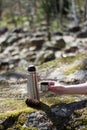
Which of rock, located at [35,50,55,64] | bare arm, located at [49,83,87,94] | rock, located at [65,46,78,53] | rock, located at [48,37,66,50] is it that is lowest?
rock, located at [48,37,66,50]

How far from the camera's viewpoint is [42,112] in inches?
196

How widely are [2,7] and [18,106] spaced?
63.5 m

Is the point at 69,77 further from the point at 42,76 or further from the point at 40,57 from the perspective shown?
the point at 40,57

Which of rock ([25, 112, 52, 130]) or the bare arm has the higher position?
the bare arm

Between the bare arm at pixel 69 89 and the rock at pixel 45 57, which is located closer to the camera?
Result: the bare arm at pixel 69 89

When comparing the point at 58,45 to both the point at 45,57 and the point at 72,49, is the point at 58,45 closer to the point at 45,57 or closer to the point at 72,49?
the point at 72,49

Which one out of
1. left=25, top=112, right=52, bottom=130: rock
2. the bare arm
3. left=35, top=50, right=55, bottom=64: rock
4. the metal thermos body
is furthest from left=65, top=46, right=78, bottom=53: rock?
left=25, top=112, right=52, bottom=130: rock

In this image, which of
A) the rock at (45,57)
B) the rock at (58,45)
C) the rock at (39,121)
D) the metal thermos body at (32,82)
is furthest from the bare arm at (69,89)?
the rock at (58,45)

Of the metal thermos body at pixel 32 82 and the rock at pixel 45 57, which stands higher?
the metal thermos body at pixel 32 82

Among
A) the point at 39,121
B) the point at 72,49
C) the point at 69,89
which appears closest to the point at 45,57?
A: the point at 72,49

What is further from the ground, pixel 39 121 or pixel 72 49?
pixel 39 121

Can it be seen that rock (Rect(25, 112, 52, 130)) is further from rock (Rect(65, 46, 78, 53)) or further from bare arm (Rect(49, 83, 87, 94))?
rock (Rect(65, 46, 78, 53))

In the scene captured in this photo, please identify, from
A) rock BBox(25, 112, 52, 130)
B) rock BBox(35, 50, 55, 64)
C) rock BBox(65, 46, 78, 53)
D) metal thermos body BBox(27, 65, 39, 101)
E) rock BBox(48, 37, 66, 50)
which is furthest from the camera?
rock BBox(48, 37, 66, 50)

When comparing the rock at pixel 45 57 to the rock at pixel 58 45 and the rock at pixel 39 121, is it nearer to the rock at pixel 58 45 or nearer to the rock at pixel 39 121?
the rock at pixel 58 45
